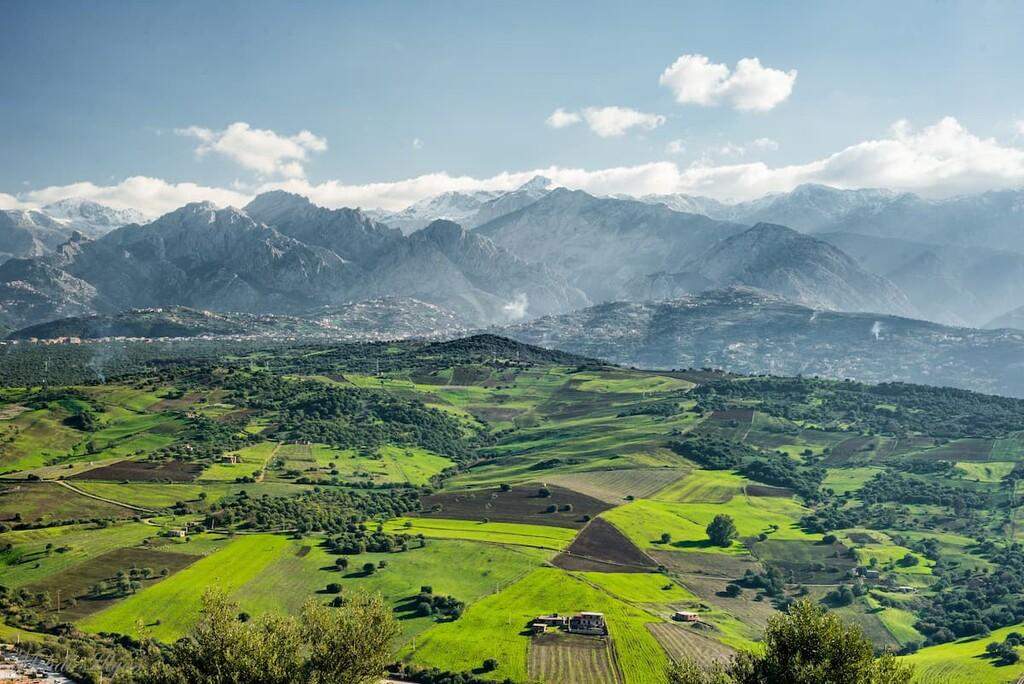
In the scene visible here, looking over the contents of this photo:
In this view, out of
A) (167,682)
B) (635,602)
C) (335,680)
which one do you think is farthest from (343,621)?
(635,602)

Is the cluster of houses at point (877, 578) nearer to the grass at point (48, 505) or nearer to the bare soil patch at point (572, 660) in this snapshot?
the bare soil patch at point (572, 660)

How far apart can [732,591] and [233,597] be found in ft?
326

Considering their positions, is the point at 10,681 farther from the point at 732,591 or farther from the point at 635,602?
the point at 732,591

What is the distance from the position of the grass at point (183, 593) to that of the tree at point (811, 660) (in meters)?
78.6

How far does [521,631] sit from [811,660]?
6803 centimetres

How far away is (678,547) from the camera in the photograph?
19062 centimetres

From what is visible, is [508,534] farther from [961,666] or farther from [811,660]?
[811,660]

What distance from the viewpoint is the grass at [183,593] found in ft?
444

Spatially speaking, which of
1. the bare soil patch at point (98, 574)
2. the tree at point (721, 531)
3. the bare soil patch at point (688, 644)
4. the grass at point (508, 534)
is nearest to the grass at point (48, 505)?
the bare soil patch at point (98, 574)

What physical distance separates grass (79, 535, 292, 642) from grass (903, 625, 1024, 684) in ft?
367

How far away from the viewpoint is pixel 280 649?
8925 centimetres

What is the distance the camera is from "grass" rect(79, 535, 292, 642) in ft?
444

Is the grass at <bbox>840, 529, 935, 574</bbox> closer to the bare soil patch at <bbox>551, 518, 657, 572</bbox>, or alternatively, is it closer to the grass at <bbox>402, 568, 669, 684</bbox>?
the bare soil patch at <bbox>551, 518, 657, 572</bbox>

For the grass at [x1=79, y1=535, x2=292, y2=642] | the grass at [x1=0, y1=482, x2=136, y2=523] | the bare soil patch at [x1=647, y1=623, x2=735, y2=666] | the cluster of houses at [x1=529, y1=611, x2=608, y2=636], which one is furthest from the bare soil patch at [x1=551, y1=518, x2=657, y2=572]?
the grass at [x1=0, y1=482, x2=136, y2=523]
